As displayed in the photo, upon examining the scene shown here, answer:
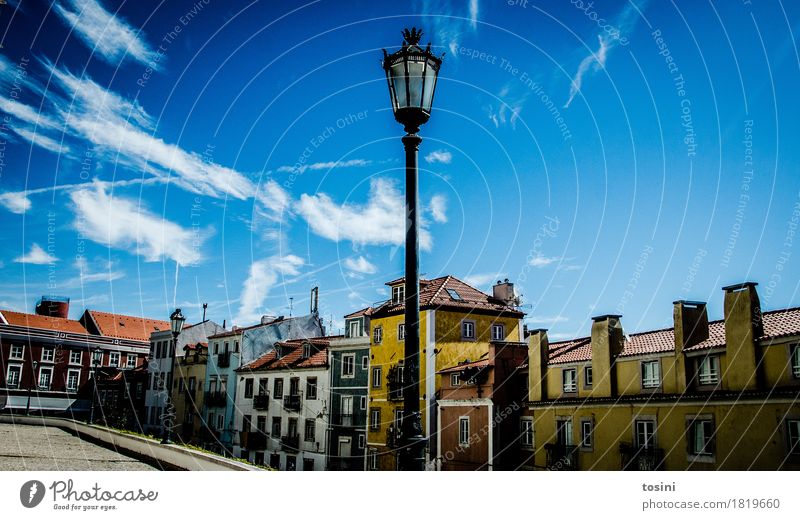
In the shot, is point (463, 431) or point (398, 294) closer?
point (463, 431)

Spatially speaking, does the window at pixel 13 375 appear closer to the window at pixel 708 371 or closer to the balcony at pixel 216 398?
the window at pixel 708 371

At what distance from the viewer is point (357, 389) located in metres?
25.0

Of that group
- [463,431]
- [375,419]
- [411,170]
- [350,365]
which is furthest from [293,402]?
[411,170]

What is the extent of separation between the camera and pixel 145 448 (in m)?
11.0

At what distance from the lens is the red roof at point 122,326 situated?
31.7 ft

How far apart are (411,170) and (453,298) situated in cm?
1820

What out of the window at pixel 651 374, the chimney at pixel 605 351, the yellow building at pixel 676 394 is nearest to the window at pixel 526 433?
the yellow building at pixel 676 394

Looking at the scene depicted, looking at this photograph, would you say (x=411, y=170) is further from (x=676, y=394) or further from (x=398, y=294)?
(x=398, y=294)

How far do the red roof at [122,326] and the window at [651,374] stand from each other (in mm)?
11686

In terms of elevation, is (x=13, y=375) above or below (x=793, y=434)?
above
